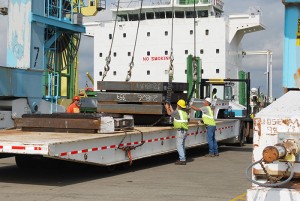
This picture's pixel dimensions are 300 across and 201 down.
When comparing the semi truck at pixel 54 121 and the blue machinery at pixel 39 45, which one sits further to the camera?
the blue machinery at pixel 39 45

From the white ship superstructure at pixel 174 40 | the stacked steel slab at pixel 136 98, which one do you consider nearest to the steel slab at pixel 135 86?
the stacked steel slab at pixel 136 98

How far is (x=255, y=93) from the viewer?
20562 mm

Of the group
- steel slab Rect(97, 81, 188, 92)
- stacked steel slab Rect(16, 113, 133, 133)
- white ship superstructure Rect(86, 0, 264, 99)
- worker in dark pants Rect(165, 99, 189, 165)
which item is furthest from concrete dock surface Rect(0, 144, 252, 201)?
white ship superstructure Rect(86, 0, 264, 99)

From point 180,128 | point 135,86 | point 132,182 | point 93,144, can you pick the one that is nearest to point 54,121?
point 93,144

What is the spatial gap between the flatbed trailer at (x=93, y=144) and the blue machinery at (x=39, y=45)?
2875 millimetres

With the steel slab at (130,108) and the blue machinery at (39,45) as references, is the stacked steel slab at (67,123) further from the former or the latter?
the blue machinery at (39,45)

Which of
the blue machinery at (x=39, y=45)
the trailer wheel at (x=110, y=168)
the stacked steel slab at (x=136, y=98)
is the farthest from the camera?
the blue machinery at (x=39, y=45)

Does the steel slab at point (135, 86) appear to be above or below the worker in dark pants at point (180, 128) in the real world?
above

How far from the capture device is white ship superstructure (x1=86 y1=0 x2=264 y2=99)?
2983 centimetres

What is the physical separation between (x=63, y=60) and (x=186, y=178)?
534 inches

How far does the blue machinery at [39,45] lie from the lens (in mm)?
13164

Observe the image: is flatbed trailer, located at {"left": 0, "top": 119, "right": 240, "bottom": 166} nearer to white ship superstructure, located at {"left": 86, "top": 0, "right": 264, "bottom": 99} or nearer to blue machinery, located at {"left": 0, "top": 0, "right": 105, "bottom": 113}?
blue machinery, located at {"left": 0, "top": 0, "right": 105, "bottom": 113}

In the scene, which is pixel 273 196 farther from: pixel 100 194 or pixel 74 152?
pixel 74 152

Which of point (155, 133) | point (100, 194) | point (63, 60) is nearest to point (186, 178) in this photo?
point (155, 133)
